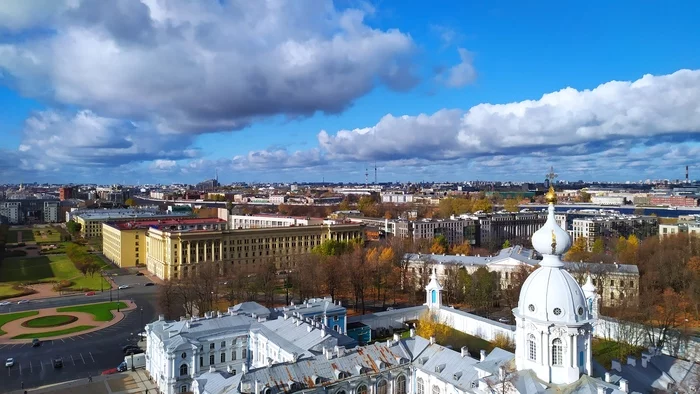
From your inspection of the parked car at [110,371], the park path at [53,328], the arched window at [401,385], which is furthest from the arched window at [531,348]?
the park path at [53,328]

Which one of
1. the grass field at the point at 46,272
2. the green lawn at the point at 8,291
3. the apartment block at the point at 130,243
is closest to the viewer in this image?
the green lawn at the point at 8,291

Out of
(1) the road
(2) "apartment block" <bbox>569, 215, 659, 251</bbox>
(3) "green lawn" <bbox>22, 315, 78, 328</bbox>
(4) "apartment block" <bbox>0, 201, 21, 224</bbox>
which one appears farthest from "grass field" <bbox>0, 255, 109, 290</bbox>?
(4) "apartment block" <bbox>0, 201, 21, 224</bbox>

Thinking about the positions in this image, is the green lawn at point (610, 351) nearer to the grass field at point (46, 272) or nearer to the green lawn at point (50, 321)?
the green lawn at point (50, 321)

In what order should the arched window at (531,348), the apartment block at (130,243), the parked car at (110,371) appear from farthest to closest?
the apartment block at (130,243)
the parked car at (110,371)
the arched window at (531,348)

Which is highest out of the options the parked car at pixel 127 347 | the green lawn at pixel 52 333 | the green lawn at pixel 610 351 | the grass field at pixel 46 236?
the grass field at pixel 46 236

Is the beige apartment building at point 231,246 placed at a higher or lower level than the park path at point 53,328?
higher

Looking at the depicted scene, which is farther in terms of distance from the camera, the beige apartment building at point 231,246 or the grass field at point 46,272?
the beige apartment building at point 231,246
